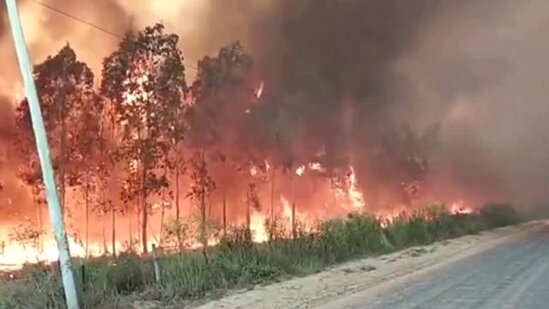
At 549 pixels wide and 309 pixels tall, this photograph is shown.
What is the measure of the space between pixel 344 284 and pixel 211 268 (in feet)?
8.63

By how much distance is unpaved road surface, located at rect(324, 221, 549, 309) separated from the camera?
1112 centimetres

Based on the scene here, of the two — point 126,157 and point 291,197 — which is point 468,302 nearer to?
point 126,157

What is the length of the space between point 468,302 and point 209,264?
6.07 meters

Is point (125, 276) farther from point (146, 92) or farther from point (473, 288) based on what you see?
point (146, 92)

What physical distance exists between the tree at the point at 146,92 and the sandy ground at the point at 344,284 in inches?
381

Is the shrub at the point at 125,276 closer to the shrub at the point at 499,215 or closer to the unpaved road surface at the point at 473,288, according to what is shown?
the unpaved road surface at the point at 473,288

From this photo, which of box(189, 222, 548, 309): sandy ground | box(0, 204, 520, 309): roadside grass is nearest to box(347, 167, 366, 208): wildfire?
box(0, 204, 520, 309): roadside grass

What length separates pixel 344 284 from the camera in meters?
14.8

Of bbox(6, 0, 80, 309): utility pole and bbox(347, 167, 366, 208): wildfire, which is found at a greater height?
bbox(347, 167, 366, 208): wildfire

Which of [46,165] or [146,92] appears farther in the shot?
[146,92]

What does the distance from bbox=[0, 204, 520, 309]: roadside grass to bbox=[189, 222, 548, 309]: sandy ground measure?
2.07 feet

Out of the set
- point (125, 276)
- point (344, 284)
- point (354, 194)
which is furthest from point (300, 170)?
point (125, 276)

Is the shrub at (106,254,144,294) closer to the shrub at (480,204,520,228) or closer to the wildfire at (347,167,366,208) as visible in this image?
the shrub at (480,204,520,228)

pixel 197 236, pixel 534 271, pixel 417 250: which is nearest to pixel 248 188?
pixel 417 250
